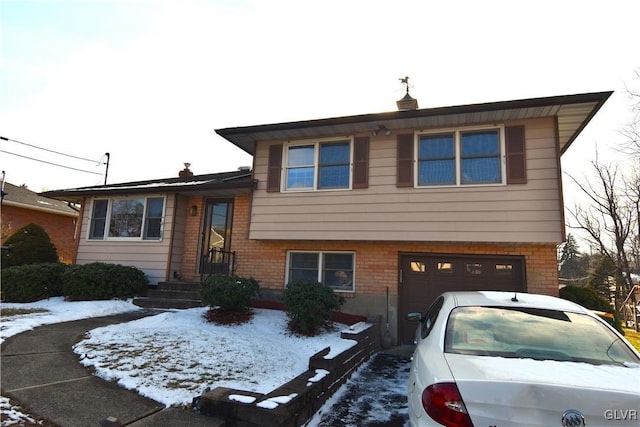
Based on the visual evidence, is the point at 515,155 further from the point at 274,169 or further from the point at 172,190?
the point at 172,190

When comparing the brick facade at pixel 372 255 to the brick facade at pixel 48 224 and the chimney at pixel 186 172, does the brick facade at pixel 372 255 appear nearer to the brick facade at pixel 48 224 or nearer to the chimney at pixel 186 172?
the chimney at pixel 186 172

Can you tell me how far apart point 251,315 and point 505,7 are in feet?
25.2

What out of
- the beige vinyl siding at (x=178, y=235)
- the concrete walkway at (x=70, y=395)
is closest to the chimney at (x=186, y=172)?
the beige vinyl siding at (x=178, y=235)

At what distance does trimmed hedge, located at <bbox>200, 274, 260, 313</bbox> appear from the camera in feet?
23.0

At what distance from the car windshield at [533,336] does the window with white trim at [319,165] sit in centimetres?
571

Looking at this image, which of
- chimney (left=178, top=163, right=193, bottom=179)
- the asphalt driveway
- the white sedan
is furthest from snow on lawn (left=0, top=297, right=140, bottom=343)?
the white sedan

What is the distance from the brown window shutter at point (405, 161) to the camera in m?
8.02

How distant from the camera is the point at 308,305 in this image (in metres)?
6.29

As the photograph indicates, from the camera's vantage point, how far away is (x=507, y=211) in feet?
23.5

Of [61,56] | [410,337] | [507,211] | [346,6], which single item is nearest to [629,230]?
[507,211]

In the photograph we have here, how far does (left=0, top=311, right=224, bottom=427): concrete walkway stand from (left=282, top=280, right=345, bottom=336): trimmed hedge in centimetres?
319

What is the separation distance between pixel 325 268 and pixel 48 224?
18.5 m

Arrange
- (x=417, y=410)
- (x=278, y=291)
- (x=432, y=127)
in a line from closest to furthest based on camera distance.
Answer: (x=417, y=410) < (x=432, y=127) < (x=278, y=291)

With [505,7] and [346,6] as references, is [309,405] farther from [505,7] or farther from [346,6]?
[505,7]
